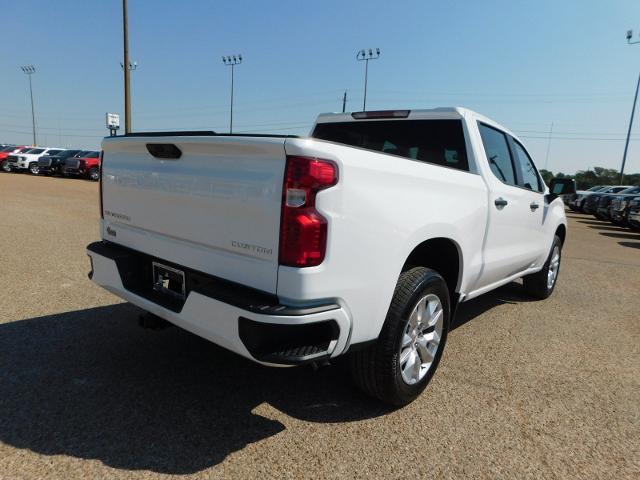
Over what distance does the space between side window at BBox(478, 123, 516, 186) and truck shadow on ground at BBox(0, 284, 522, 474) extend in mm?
2031

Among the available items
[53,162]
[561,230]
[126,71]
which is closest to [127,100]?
[126,71]

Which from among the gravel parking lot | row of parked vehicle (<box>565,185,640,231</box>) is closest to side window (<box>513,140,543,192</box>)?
the gravel parking lot

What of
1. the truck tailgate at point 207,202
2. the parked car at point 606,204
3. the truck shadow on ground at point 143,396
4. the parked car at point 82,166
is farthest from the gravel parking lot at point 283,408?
the parked car at point 82,166

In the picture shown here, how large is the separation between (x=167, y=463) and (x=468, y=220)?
2.28 m

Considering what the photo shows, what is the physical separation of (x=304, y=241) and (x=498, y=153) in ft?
8.49

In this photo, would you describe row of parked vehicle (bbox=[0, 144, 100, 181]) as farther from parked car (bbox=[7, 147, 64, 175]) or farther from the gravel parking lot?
the gravel parking lot

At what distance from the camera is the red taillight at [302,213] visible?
6.38 feet

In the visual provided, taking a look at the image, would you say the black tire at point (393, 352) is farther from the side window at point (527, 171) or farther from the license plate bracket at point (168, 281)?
the side window at point (527, 171)

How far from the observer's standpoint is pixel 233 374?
3.00 m

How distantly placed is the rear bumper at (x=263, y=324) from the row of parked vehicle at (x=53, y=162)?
25.3 metres

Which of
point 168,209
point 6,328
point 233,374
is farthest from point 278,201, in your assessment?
point 6,328

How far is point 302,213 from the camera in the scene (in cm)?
196

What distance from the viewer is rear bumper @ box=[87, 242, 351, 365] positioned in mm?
1948

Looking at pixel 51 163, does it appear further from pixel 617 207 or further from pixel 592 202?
pixel 592 202
